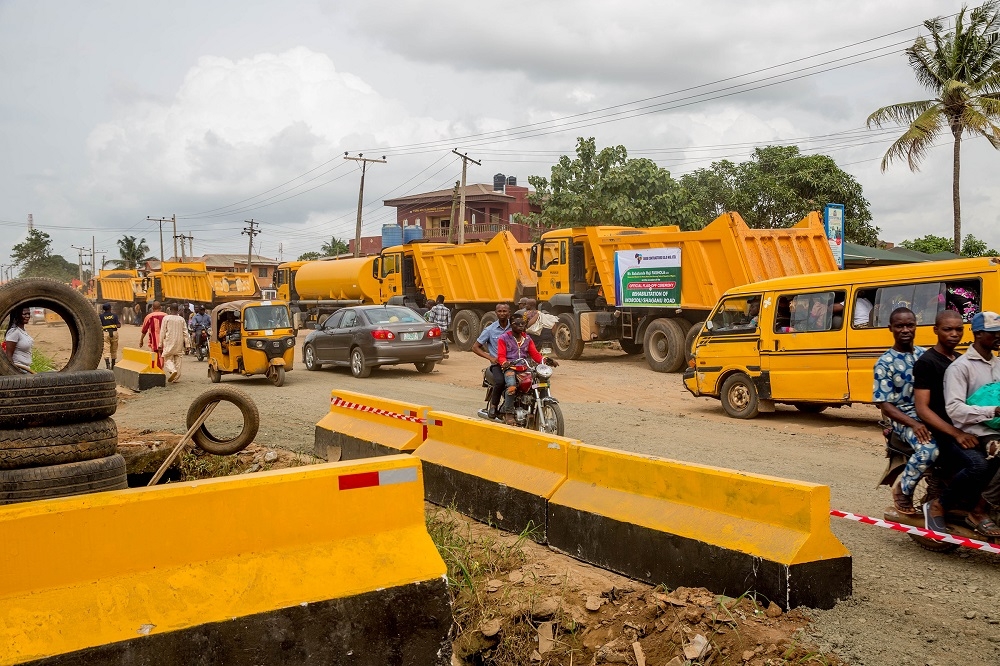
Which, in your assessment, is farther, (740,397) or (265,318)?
(265,318)

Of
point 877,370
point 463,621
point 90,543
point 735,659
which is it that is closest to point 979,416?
point 877,370

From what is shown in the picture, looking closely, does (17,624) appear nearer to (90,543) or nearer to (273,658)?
(90,543)

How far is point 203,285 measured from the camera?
39.5m

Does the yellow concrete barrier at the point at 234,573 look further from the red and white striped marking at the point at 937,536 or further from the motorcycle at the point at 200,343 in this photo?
the motorcycle at the point at 200,343

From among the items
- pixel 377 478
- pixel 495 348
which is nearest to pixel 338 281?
pixel 495 348

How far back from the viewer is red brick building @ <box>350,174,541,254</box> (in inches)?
2234

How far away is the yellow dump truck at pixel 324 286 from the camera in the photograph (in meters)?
Result: 29.5

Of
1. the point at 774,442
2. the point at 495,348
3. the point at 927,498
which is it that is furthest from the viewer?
the point at 774,442

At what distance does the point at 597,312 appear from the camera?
813 inches

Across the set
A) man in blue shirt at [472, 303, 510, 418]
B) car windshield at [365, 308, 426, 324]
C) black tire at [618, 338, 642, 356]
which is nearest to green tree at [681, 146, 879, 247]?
black tire at [618, 338, 642, 356]

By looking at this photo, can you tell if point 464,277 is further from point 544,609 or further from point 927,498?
point 544,609

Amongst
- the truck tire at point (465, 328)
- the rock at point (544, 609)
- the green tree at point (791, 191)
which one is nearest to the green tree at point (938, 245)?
the green tree at point (791, 191)

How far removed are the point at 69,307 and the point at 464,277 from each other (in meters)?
19.0

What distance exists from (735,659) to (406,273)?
23688 mm
